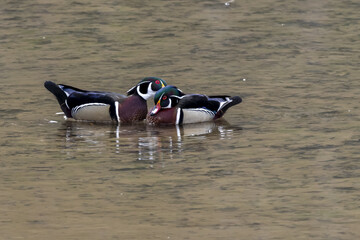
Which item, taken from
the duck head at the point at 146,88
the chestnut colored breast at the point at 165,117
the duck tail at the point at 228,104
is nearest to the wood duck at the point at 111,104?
the duck head at the point at 146,88

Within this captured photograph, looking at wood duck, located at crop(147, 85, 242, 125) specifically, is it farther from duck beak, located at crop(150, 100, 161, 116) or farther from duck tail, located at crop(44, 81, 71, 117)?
duck tail, located at crop(44, 81, 71, 117)

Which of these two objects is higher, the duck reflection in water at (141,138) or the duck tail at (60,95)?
the duck tail at (60,95)

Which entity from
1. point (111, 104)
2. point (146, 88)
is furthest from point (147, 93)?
point (111, 104)

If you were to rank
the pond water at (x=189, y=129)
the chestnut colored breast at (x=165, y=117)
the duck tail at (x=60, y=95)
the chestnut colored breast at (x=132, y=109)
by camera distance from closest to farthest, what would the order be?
the pond water at (x=189, y=129) → the chestnut colored breast at (x=165, y=117) → the chestnut colored breast at (x=132, y=109) → the duck tail at (x=60, y=95)

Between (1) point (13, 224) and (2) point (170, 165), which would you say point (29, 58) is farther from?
(1) point (13, 224)

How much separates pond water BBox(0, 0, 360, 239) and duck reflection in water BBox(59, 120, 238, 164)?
0.03 m

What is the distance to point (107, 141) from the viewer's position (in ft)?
40.6

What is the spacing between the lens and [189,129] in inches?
514

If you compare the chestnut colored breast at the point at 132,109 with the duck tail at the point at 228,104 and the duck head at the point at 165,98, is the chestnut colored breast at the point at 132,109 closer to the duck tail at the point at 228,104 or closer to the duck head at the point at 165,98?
the duck head at the point at 165,98

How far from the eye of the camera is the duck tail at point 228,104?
44.1 feet

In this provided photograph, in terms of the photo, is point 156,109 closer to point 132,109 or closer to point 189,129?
point 132,109

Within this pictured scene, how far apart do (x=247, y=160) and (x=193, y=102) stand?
6.86 ft

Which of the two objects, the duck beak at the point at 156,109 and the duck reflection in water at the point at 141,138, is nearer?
the duck reflection in water at the point at 141,138

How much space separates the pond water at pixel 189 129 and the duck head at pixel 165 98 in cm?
30
